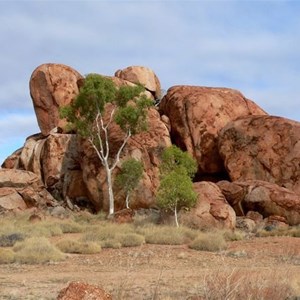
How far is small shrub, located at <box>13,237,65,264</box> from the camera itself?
17609 mm

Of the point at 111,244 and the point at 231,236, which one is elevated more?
the point at 111,244

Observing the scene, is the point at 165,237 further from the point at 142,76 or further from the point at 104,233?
the point at 142,76

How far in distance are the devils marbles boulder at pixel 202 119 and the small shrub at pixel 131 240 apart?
1982 centimetres

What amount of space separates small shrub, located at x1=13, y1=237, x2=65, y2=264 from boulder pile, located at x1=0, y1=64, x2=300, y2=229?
568 inches

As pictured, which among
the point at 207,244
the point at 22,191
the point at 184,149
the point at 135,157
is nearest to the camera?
the point at 207,244

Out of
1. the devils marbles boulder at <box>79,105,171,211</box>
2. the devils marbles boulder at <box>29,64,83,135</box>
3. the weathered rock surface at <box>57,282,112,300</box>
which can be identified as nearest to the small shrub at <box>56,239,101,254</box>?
the weathered rock surface at <box>57,282,112,300</box>

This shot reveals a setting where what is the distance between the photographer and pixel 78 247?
20.4 metres

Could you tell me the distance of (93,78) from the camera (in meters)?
35.8

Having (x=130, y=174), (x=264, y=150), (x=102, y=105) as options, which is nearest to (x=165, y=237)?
(x=130, y=174)

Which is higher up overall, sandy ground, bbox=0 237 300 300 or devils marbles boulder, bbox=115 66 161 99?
devils marbles boulder, bbox=115 66 161 99

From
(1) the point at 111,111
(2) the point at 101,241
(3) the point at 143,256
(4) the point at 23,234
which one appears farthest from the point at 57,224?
(1) the point at 111,111

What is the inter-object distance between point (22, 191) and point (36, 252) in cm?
2274

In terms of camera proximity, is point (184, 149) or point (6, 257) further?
point (184, 149)

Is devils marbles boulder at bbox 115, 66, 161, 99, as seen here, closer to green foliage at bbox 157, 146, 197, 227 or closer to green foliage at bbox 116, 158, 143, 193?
green foliage at bbox 116, 158, 143, 193
